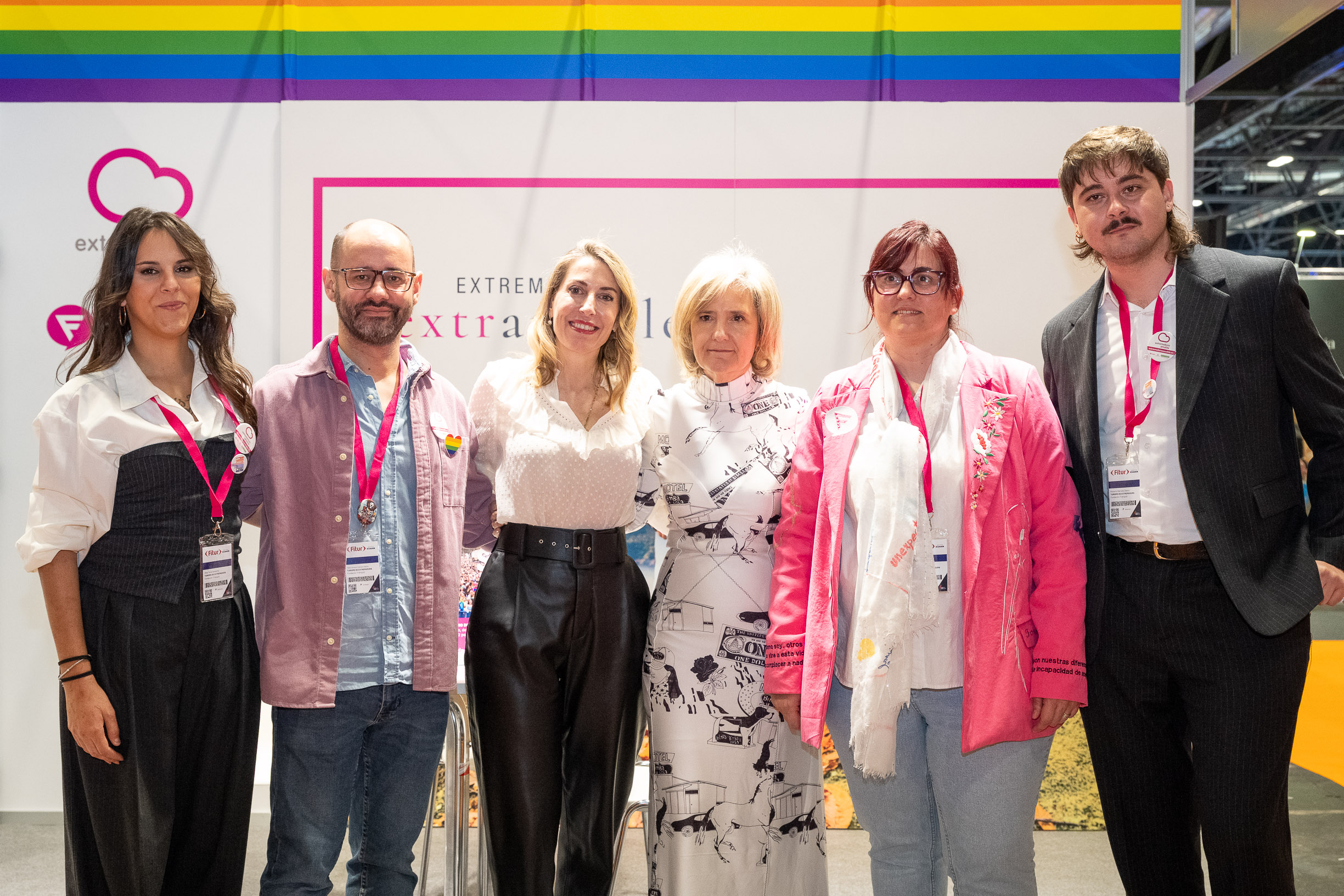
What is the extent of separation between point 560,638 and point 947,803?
3.10 feet

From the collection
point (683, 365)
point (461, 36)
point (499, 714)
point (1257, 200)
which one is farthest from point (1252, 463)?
point (1257, 200)

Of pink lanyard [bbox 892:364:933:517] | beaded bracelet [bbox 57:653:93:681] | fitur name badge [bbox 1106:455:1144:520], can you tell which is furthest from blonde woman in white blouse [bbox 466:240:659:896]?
fitur name badge [bbox 1106:455:1144:520]

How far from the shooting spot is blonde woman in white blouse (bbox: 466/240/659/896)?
221 cm

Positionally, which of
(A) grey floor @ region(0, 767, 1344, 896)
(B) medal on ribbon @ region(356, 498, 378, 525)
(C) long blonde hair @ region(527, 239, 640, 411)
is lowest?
(A) grey floor @ region(0, 767, 1344, 896)

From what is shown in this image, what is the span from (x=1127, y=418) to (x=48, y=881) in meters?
3.85

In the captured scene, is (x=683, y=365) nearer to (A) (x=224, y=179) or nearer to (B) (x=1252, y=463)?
(B) (x=1252, y=463)

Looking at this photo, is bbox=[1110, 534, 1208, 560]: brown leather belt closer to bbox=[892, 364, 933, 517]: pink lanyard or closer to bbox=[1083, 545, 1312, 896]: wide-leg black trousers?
bbox=[1083, 545, 1312, 896]: wide-leg black trousers

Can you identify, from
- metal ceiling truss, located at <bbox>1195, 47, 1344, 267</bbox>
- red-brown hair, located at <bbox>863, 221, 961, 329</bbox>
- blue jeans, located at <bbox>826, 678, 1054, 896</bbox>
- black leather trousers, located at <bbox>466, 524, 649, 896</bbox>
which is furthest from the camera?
metal ceiling truss, located at <bbox>1195, 47, 1344, 267</bbox>

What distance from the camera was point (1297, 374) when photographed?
2064 mm

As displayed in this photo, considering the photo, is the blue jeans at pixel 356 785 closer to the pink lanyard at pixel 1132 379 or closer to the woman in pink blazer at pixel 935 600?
the woman in pink blazer at pixel 935 600

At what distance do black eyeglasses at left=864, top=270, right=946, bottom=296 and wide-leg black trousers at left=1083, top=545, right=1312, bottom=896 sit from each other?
2.47ft

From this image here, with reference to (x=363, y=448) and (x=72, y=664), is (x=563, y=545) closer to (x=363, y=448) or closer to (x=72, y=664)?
(x=363, y=448)

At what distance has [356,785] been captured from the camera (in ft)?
8.10

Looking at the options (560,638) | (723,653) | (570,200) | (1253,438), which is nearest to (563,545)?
(560,638)
